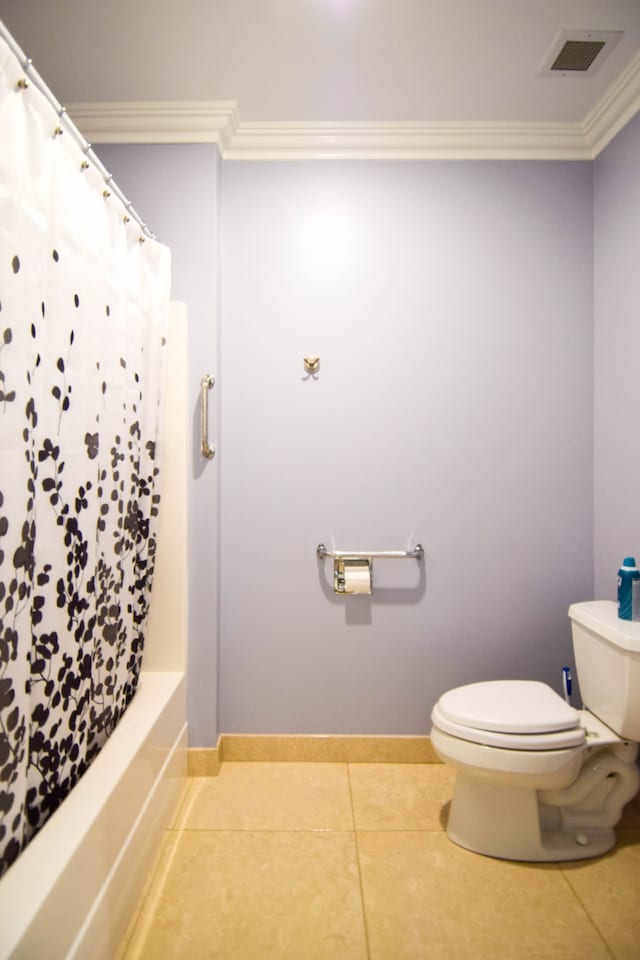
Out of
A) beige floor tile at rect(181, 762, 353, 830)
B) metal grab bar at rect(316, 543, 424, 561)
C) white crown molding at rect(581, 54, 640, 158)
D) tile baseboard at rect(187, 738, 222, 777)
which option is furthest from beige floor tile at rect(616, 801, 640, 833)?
white crown molding at rect(581, 54, 640, 158)

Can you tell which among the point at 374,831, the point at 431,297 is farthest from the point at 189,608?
the point at 431,297

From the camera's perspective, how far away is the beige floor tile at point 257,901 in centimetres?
132

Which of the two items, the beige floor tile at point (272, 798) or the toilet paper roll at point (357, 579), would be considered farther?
the toilet paper roll at point (357, 579)

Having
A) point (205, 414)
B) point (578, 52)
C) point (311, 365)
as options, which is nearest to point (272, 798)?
point (205, 414)

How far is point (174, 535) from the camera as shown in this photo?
6.63 ft

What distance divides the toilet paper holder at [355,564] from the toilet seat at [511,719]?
0.49 metres

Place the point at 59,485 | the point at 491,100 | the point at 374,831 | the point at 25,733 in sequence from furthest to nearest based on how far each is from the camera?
the point at 491,100, the point at 374,831, the point at 59,485, the point at 25,733

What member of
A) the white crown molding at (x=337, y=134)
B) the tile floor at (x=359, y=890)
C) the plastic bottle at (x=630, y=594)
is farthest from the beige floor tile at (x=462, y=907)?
the white crown molding at (x=337, y=134)

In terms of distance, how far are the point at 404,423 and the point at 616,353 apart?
78cm

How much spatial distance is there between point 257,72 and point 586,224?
1.29 m

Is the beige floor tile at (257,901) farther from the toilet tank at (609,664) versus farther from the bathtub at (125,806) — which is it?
the toilet tank at (609,664)

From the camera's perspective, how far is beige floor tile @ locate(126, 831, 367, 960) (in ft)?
4.32

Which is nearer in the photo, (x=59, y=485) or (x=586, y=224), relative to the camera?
(x=59, y=485)

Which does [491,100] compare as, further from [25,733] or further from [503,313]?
[25,733]
